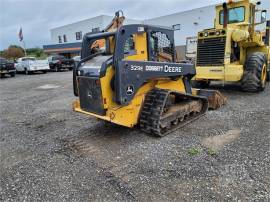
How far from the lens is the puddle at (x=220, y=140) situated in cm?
448

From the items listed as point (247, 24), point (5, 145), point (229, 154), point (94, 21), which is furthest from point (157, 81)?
point (94, 21)

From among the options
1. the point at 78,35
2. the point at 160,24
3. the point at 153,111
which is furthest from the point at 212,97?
the point at 78,35

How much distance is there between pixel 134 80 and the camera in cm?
462

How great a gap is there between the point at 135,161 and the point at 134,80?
4.67 ft

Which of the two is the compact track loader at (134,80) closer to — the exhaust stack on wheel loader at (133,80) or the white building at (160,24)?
the exhaust stack on wheel loader at (133,80)

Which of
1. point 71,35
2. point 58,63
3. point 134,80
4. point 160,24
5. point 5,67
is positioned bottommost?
point 134,80

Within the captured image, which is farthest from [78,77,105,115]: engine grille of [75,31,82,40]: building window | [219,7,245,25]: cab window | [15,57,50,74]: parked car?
[75,31,82,40]: building window

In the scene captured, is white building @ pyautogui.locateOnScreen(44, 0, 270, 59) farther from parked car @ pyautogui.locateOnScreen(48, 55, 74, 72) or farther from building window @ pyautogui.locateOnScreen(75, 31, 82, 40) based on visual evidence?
parked car @ pyautogui.locateOnScreen(48, 55, 74, 72)

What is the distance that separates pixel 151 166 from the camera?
3.85 m

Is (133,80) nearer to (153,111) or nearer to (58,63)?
(153,111)

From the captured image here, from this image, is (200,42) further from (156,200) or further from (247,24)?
(156,200)

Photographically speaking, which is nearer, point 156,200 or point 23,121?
point 156,200

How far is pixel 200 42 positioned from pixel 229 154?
5.35 meters

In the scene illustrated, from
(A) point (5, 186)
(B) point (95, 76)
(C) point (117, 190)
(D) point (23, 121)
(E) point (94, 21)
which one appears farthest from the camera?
(E) point (94, 21)
